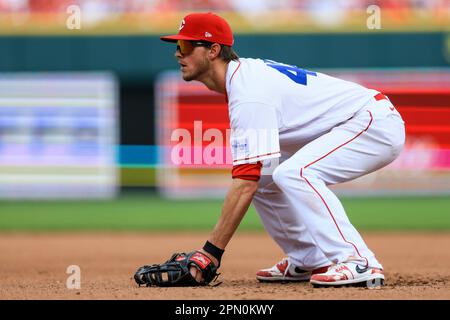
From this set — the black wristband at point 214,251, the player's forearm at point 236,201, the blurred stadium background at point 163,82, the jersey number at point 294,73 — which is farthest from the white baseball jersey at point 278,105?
the blurred stadium background at point 163,82

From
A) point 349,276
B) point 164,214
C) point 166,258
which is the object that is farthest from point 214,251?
point 164,214

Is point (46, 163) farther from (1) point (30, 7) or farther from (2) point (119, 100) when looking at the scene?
(1) point (30, 7)

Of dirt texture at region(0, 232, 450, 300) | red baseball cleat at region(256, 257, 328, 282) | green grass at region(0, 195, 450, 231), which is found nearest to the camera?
dirt texture at region(0, 232, 450, 300)

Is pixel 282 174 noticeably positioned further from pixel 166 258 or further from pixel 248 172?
pixel 166 258

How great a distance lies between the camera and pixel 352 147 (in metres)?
4.35

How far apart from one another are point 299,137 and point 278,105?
0.28 m

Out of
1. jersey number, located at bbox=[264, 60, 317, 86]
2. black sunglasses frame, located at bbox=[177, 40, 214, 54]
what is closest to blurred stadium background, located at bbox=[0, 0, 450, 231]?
jersey number, located at bbox=[264, 60, 317, 86]

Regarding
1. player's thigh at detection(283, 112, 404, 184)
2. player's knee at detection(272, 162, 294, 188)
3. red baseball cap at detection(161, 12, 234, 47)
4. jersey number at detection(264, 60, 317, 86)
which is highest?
red baseball cap at detection(161, 12, 234, 47)

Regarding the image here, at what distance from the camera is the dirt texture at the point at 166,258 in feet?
13.5

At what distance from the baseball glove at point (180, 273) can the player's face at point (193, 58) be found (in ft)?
3.04

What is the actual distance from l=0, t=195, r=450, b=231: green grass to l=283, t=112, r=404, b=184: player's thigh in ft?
17.1

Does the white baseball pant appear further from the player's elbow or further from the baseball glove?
the baseball glove

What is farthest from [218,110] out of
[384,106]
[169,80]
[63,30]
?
[384,106]

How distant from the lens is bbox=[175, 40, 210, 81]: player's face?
4344 mm
